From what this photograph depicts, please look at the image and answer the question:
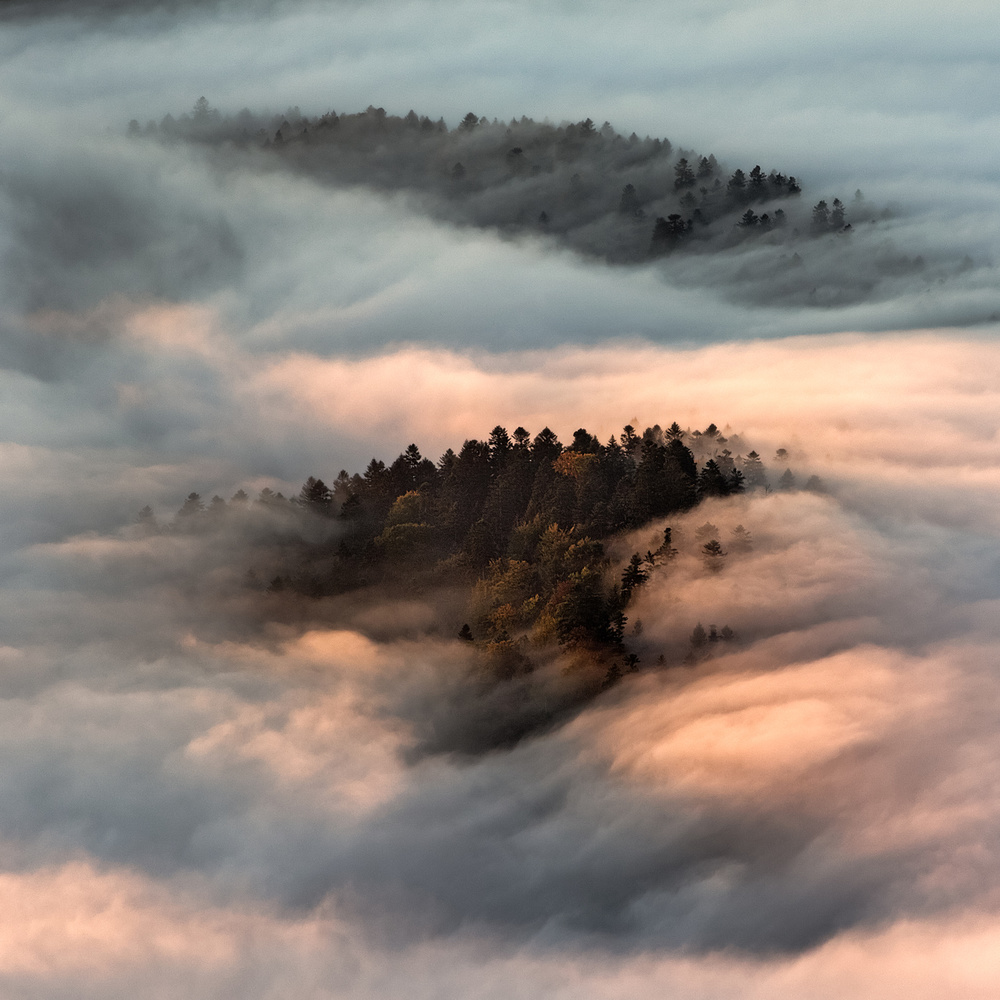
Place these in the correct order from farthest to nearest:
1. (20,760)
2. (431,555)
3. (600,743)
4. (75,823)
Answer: (20,760)
(75,823)
(600,743)
(431,555)

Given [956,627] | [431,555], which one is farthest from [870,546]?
[431,555]

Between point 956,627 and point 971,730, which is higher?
point 956,627

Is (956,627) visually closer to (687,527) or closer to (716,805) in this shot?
(716,805)

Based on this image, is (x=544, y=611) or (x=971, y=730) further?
(x=971, y=730)

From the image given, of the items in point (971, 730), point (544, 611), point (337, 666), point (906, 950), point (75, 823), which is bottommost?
point (906, 950)

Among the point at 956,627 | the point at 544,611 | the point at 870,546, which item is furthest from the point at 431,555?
the point at 956,627

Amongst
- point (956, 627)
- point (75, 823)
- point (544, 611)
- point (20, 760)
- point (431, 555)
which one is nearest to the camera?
point (544, 611)

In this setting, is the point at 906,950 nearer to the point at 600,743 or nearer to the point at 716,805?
the point at 716,805
